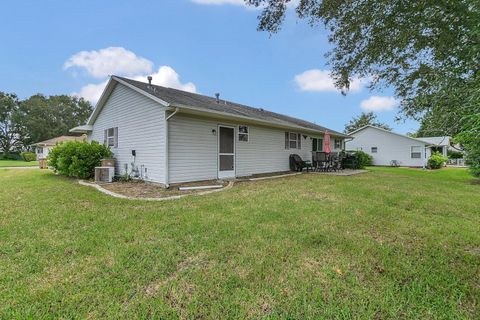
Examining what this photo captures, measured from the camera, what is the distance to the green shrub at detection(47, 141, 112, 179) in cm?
946

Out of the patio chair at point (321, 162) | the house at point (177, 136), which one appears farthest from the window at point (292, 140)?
the patio chair at point (321, 162)

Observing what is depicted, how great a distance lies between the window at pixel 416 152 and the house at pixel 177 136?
1766 centimetres

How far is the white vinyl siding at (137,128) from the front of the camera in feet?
25.8

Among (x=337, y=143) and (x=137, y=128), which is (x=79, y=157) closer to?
(x=137, y=128)

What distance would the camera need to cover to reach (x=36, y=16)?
974 cm

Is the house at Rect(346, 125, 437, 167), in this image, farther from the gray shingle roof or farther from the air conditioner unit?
the air conditioner unit

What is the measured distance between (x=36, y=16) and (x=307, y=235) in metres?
13.2

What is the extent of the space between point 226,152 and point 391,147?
21920 mm

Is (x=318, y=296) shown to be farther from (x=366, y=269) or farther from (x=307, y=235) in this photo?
(x=307, y=235)

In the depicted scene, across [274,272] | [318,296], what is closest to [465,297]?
[318,296]

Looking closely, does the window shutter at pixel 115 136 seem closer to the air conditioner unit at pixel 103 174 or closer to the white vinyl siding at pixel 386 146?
the air conditioner unit at pixel 103 174

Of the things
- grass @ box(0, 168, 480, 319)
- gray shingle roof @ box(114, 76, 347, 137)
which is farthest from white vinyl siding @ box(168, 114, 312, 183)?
grass @ box(0, 168, 480, 319)

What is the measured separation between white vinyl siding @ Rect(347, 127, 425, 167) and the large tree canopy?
22.4 m

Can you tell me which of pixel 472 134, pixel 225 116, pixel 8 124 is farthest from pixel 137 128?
pixel 8 124
